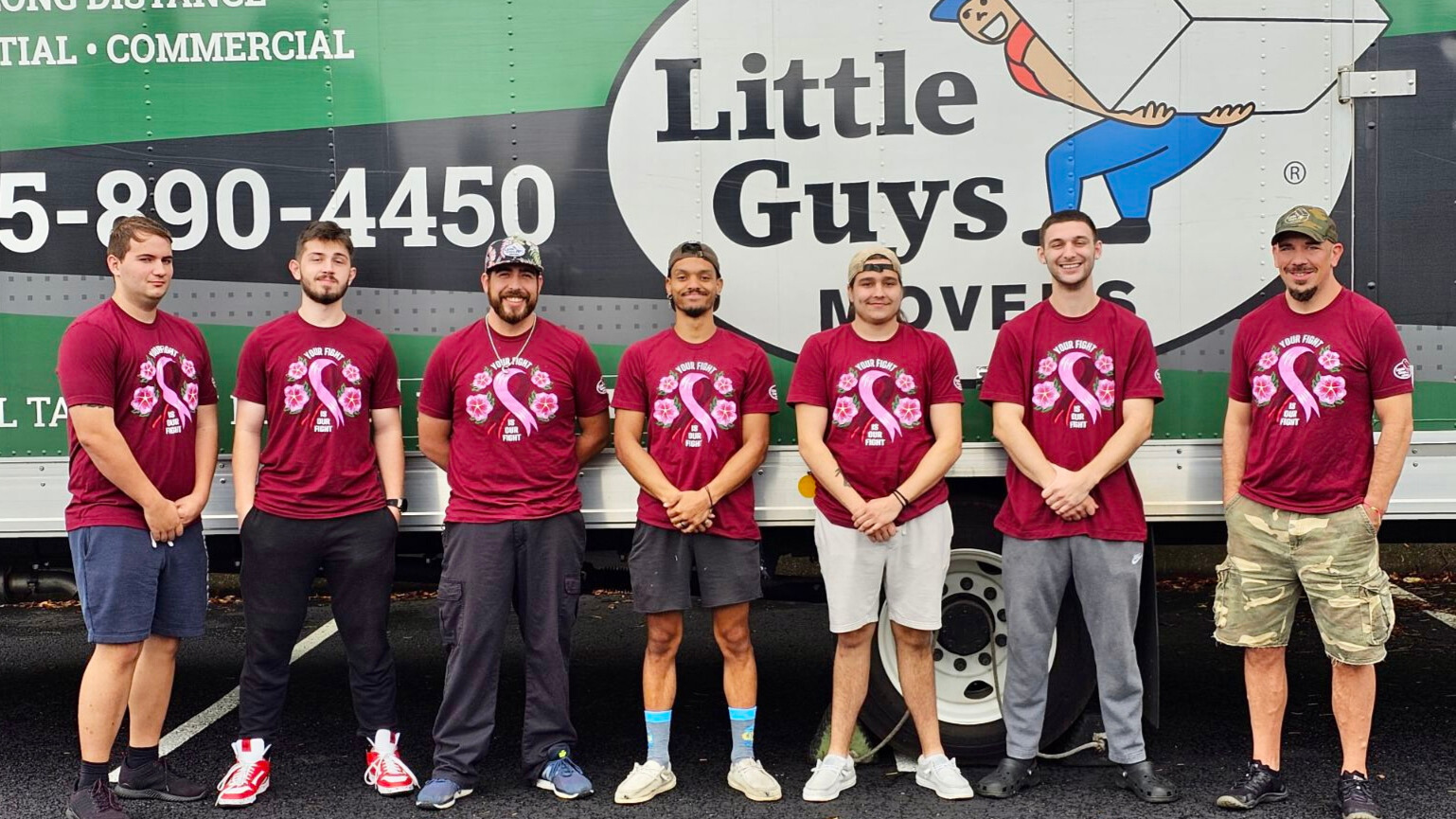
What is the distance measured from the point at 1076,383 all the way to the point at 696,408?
127 centimetres

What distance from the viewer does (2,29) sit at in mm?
4051

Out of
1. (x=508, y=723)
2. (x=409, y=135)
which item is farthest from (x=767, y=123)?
(x=508, y=723)

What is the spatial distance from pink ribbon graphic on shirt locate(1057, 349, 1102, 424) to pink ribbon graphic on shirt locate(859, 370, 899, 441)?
575 millimetres

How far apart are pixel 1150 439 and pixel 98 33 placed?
157 inches

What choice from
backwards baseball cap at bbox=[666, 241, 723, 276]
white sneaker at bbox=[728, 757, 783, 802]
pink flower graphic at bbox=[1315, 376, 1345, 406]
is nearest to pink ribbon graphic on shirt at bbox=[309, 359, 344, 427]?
backwards baseball cap at bbox=[666, 241, 723, 276]

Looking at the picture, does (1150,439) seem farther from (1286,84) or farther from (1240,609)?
(1286,84)

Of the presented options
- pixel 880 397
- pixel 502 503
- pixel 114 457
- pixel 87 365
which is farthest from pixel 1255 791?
pixel 87 365

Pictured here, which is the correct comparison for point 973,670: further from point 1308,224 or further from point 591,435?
point 1308,224

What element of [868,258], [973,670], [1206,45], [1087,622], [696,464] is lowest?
[973,670]

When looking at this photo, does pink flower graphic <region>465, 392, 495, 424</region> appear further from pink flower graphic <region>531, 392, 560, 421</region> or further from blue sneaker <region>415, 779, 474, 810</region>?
blue sneaker <region>415, 779, 474, 810</region>

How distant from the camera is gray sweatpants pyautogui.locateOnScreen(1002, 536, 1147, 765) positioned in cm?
382

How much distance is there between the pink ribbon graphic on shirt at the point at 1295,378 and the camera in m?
3.67

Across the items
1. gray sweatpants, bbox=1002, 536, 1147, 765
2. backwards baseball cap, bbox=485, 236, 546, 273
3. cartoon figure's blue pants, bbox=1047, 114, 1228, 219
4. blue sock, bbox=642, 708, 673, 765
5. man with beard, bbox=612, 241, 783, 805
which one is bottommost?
blue sock, bbox=642, 708, 673, 765

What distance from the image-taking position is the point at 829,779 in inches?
154
